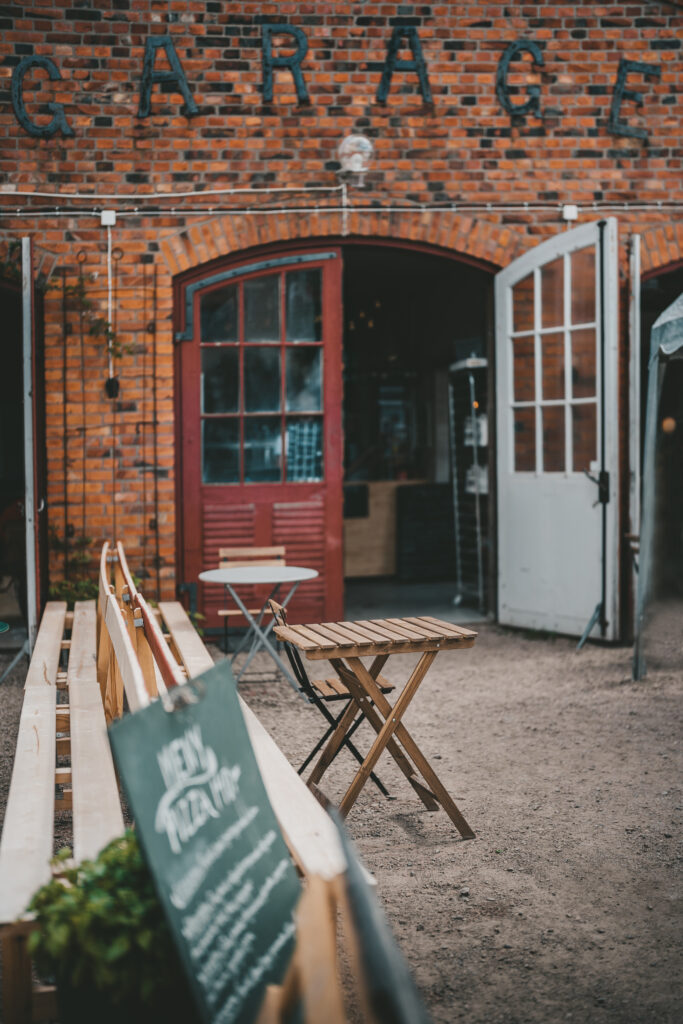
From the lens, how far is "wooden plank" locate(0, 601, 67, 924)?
229 centimetres

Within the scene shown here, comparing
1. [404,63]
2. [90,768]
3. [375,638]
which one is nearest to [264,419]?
[404,63]

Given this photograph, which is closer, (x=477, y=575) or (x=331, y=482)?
(x=331, y=482)

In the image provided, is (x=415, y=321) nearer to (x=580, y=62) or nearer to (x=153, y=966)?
(x=580, y=62)

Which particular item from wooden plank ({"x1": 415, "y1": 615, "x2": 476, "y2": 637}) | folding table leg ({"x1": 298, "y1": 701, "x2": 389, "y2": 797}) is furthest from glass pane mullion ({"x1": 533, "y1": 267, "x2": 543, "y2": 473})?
folding table leg ({"x1": 298, "y1": 701, "x2": 389, "y2": 797})

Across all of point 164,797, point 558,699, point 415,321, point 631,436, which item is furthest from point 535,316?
point 164,797

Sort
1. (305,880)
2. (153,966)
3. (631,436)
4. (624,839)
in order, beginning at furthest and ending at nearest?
(631,436)
(624,839)
(305,880)
(153,966)

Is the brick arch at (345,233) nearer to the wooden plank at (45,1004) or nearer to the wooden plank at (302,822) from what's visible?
the wooden plank at (302,822)

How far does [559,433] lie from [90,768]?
184 inches

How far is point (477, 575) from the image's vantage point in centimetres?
827

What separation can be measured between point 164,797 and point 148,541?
507 cm

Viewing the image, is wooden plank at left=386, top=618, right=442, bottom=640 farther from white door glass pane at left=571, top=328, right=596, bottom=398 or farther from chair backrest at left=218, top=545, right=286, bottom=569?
white door glass pane at left=571, top=328, right=596, bottom=398

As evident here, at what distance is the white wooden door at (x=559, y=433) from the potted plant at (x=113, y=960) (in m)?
5.18

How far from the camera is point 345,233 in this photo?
7055mm

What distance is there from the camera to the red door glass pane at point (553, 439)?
23.0ft
